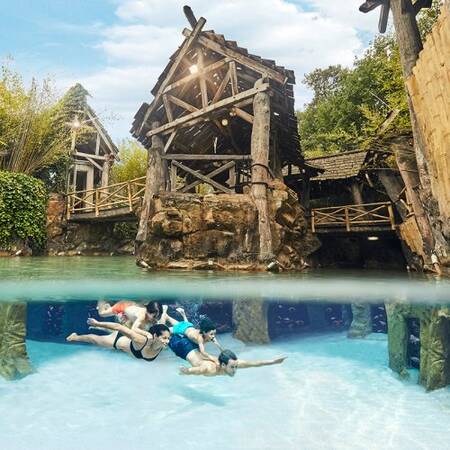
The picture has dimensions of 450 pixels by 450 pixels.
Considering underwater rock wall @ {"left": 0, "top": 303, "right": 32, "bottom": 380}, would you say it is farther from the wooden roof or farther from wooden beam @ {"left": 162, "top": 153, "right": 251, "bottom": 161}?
the wooden roof

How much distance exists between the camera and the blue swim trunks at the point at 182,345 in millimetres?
6141

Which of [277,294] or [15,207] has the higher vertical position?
[15,207]

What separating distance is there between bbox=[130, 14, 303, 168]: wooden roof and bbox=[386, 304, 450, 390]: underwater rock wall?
7.09m

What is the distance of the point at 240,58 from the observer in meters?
11.0

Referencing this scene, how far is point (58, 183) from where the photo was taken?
2097 cm

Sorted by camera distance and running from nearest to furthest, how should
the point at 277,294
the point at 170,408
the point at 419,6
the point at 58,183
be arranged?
the point at 170,408 → the point at 277,294 → the point at 419,6 → the point at 58,183

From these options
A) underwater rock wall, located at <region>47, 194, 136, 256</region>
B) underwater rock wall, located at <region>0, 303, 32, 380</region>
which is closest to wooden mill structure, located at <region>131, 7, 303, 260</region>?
underwater rock wall, located at <region>0, 303, 32, 380</region>

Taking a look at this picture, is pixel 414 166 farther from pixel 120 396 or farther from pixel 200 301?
pixel 120 396

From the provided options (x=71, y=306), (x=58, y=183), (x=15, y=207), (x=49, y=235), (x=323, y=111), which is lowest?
(x=71, y=306)

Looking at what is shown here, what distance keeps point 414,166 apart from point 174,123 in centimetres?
768

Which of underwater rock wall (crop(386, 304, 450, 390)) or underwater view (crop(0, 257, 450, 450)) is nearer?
underwater view (crop(0, 257, 450, 450))

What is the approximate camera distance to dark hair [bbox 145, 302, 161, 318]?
779 centimetres

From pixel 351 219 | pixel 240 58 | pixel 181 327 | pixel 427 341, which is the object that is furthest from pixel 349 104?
pixel 181 327

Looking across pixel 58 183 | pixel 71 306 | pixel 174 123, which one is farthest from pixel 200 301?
pixel 58 183
